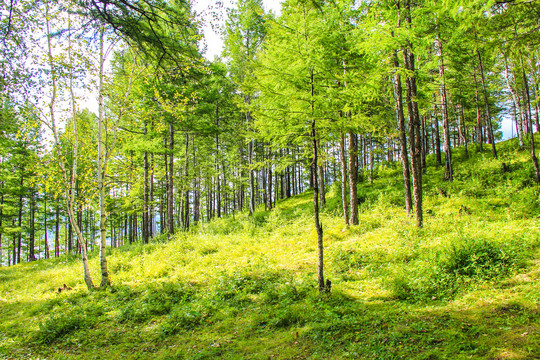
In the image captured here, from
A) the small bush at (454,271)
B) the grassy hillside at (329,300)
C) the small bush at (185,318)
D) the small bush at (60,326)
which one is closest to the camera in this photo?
the grassy hillside at (329,300)

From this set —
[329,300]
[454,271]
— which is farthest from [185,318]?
[454,271]

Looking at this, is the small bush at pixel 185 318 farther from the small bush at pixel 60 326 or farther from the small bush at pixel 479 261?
the small bush at pixel 479 261

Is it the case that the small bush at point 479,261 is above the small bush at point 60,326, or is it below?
above

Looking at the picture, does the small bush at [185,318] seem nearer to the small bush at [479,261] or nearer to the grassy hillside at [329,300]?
the grassy hillside at [329,300]

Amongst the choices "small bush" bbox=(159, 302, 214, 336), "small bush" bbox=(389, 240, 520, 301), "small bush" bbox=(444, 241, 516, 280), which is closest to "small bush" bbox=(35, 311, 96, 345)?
"small bush" bbox=(159, 302, 214, 336)

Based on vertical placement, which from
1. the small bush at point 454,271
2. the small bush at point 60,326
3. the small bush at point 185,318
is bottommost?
the small bush at point 60,326

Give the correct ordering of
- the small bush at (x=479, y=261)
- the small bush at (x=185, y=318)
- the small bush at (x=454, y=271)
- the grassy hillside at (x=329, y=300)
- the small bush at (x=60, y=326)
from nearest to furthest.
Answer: the grassy hillside at (x=329, y=300) < the small bush at (x=454, y=271) < the small bush at (x=479, y=261) < the small bush at (x=185, y=318) < the small bush at (x=60, y=326)

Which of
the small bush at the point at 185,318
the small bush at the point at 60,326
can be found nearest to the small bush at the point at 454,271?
the small bush at the point at 185,318

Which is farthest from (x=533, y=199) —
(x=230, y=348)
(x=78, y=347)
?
(x=78, y=347)

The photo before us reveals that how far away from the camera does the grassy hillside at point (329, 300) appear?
3889mm

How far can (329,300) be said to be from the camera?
5.57 m

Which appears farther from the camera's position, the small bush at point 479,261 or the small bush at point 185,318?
the small bush at point 185,318

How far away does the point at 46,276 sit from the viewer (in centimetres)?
1330

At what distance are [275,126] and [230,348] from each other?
15.9 ft
